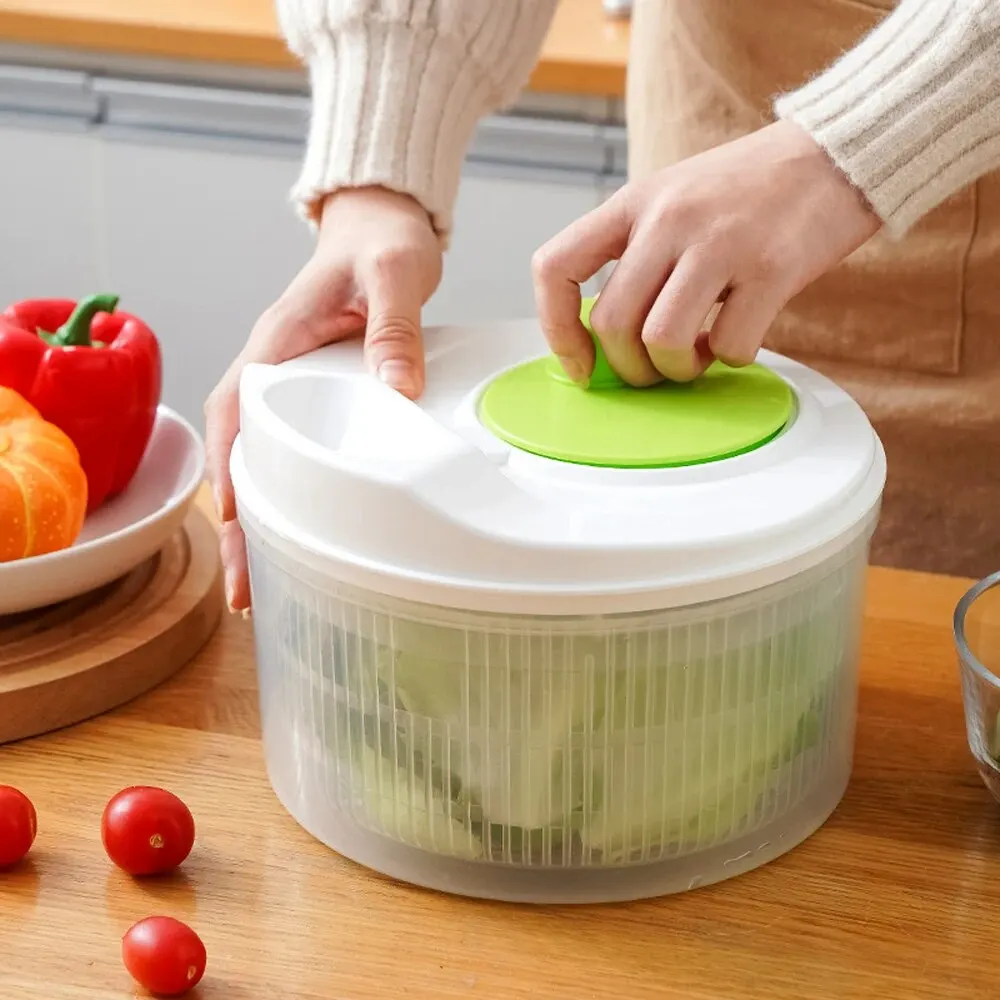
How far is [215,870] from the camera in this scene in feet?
2.29

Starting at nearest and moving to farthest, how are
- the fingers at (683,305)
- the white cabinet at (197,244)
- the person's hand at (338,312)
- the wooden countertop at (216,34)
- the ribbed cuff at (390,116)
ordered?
the fingers at (683,305) < the person's hand at (338,312) < the ribbed cuff at (390,116) < the wooden countertop at (216,34) < the white cabinet at (197,244)

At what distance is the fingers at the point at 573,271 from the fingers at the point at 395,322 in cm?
7

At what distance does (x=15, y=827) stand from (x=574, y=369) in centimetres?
34

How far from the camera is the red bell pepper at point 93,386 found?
0.97m

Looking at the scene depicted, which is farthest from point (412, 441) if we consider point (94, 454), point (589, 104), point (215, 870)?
point (589, 104)

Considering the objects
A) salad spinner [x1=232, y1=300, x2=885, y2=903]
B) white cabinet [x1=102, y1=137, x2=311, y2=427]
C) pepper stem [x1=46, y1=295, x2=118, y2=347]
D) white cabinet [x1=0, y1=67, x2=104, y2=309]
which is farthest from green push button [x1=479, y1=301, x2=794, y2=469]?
white cabinet [x1=0, y1=67, x2=104, y2=309]

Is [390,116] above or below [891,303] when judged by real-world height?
above

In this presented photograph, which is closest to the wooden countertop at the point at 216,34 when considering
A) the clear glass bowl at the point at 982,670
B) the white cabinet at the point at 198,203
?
the white cabinet at the point at 198,203

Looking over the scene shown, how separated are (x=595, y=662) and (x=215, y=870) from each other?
0.21 metres

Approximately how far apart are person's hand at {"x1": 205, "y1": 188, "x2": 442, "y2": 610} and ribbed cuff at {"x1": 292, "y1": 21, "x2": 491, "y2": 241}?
0.03 meters

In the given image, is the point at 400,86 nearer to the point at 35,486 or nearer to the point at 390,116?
the point at 390,116

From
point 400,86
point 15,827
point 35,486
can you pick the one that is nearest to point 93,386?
point 35,486

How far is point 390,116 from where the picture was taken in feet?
3.05

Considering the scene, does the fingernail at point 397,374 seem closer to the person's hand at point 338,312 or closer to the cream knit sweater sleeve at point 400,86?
the person's hand at point 338,312
